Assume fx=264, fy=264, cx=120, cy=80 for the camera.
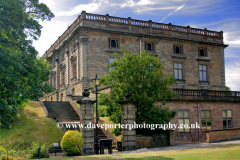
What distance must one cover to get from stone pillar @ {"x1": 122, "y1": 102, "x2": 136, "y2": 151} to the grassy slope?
18.5 feet

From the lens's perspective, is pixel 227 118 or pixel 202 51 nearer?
Result: pixel 227 118

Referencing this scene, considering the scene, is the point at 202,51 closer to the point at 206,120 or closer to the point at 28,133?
the point at 206,120

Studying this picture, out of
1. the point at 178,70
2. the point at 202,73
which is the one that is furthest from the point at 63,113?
the point at 202,73

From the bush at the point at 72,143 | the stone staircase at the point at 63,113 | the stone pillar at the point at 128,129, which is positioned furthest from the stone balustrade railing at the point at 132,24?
the bush at the point at 72,143

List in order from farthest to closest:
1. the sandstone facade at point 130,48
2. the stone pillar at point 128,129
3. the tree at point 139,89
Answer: the sandstone facade at point 130,48, the tree at point 139,89, the stone pillar at point 128,129

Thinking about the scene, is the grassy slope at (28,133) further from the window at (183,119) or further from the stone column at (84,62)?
the window at (183,119)

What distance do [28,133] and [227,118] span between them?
64.8 feet

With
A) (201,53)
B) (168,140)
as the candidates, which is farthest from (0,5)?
(201,53)

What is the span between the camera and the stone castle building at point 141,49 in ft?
116

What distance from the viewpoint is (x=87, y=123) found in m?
16.9

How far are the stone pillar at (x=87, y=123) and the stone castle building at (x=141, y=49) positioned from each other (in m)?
14.5

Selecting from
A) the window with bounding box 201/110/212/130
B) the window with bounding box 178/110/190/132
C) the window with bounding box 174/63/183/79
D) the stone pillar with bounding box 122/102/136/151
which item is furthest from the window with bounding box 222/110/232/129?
the stone pillar with bounding box 122/102/136/151

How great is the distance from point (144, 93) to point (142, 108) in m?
1.28

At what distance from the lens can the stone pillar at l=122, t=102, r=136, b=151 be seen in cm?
1797
